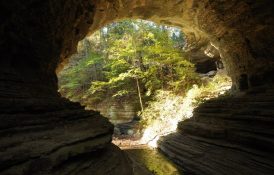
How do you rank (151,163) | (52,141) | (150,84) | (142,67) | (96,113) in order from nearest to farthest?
(52,141)
(96,113)
(151,163)
(150,84)
(142,67)

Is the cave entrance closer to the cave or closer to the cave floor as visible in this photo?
the cave floor

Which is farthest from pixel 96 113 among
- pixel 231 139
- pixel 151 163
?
pixel 231 139

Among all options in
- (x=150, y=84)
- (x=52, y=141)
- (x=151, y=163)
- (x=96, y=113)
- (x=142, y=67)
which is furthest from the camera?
(x=142, y=67)

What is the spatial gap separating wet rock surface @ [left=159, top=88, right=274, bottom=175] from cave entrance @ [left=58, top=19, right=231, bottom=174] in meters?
1.47

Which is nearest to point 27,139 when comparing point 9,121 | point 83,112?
point 9,121

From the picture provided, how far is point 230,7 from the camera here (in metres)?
9.30

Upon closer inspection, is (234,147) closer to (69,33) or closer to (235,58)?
(235,58)

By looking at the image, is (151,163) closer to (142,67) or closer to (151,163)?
(151,163)

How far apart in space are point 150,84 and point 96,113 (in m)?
10.1

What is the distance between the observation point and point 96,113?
276 inches

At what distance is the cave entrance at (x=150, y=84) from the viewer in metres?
13.7

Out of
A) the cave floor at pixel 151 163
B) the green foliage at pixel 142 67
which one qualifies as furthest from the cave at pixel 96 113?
the green foliage at pixel 142 67

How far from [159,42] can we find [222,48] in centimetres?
454

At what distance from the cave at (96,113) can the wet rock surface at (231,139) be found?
0.10 feet
